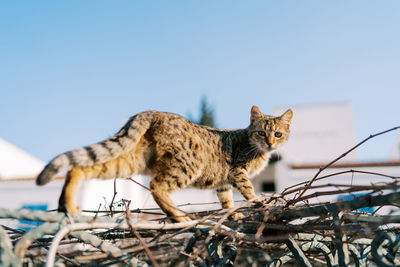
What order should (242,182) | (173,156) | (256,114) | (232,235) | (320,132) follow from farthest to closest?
1. (320,132)
2. (256,114)
3. (242,182)
4. (173,156)
5. (232,235)

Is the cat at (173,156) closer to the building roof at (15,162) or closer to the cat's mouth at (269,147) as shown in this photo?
the cat's mouth at (269,147)

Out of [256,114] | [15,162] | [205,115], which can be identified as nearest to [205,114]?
[205,115]

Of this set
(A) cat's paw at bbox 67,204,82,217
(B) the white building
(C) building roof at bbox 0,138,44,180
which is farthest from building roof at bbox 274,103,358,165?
(A) cat's paw at bbox 67,204,82,217

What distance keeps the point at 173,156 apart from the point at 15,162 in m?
17.6

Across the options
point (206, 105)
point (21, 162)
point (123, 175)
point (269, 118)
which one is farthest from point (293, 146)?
point (123, 175)

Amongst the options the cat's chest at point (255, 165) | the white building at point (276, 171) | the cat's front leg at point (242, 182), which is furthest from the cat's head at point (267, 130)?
the white building at point (276, 171)

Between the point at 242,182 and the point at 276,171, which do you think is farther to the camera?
the point at 276,171

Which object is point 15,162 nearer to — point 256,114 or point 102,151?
point 256,114

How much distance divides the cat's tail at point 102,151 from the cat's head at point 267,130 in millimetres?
1189

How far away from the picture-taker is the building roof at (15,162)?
1641 cm

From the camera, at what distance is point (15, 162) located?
1745 cm

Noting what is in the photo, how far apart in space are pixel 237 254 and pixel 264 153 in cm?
205

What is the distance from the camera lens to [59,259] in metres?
1.17

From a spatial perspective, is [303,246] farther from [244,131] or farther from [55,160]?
[244,131]
